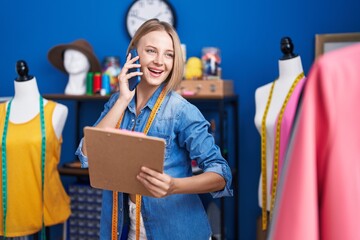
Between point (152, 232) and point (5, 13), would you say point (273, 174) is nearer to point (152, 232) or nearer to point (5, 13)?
point (152, 232)

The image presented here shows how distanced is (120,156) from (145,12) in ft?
8.32

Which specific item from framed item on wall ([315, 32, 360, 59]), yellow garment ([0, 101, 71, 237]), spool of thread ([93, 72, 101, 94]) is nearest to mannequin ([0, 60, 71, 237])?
yellow garment ([0, 101, 71, 237])

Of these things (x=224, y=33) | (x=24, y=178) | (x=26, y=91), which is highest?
(x=224, y=33)

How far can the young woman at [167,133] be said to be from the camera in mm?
1602

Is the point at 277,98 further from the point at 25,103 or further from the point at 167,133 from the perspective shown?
the point at 25,103

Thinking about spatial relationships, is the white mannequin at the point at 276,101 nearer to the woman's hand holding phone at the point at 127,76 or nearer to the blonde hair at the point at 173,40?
the blonde hair at the point at 173,40

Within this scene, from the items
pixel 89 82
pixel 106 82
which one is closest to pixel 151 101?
pixel 106 82

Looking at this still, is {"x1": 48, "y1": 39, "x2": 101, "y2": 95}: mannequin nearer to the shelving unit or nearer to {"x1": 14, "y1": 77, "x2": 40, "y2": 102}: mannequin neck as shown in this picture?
the shelving unit

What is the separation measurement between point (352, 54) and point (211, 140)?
2.77 feet

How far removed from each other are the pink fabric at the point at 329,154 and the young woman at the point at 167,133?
0.73 metres

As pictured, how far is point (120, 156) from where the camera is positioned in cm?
141

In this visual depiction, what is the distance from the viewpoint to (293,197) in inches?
32.8

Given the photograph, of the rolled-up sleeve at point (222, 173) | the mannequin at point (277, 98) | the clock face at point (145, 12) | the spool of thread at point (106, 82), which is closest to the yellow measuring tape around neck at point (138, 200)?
the rolled-up sleeve at point (222, 173)

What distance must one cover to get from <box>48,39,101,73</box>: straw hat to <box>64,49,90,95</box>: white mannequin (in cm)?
4
